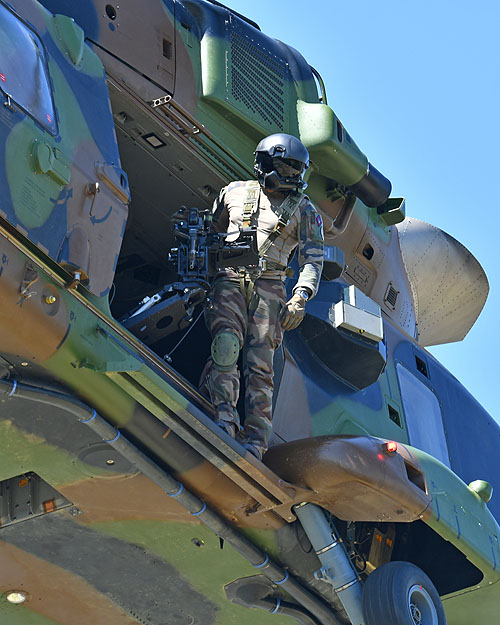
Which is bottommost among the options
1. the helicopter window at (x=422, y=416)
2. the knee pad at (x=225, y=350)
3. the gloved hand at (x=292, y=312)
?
the knee pad at (x=225, y=350)

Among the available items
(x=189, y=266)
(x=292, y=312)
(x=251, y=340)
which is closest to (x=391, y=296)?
(x=292, y=312)

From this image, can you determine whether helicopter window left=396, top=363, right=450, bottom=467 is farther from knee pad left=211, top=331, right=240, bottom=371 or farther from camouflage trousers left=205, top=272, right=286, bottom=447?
knee pad left=211, top=331, right=240, bottom=371

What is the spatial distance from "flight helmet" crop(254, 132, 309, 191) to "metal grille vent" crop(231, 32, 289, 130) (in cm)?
106

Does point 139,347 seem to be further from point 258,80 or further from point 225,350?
point 258,80

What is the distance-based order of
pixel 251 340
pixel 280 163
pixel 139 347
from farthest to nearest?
pixel 280 163 < pixel 251 340 < pixel 139 347

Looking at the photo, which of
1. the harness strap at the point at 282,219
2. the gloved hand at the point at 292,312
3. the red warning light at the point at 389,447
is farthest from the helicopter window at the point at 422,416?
the harness strap at the point at 282,219

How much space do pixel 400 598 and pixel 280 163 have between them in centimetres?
318

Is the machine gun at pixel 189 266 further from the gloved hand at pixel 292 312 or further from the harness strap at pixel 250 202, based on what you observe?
the gloved hand at pixel 292 312

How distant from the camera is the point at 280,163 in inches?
337

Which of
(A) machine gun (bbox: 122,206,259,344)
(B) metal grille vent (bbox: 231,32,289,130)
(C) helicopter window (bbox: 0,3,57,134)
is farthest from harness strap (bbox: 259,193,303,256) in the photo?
(C) helicopter window (bbox: 0,3,57,134)

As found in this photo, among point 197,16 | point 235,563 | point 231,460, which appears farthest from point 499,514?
point 197,16

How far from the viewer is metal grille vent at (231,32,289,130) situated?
962 centimetres

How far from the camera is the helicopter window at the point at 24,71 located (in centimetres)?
704

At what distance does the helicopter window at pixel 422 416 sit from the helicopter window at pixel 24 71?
463cm
